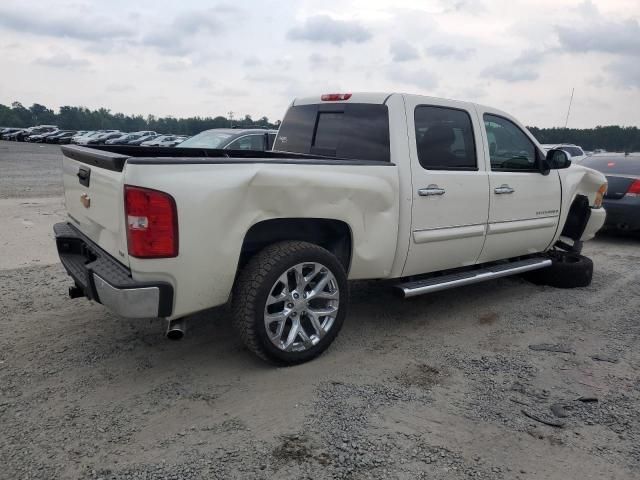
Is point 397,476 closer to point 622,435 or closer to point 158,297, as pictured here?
point 622,435

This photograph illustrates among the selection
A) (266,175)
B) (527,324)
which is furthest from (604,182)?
(266,175)

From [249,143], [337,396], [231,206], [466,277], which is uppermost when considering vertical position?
[249,143]

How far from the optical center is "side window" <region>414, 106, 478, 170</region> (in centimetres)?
422

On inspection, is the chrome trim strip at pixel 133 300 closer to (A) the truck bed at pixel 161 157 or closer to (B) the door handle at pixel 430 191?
(A) the truck bed at pixel 161 157

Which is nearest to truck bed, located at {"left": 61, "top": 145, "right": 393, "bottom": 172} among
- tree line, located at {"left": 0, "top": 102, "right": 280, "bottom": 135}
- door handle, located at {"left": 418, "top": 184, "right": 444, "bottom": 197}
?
door handle, located at {"left": 418, "top": 184, "right": 444, "bottom": 197}

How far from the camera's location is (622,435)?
115 inches

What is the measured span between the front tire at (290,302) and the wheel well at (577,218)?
3.67 m

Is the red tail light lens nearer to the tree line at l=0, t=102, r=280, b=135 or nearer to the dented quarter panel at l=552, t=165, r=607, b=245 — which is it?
the dented quarter panel at l=552, t=165, r=607, b=245

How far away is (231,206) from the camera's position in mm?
3129

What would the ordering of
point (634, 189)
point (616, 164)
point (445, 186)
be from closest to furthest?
point (445, 186), point (634, 189), point (616, 164)

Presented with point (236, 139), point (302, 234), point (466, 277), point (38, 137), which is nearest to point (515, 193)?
point (466, 277)

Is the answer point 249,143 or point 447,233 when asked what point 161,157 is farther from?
point 249,143

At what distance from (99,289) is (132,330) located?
1.21 m

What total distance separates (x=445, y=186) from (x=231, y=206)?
191 cm
